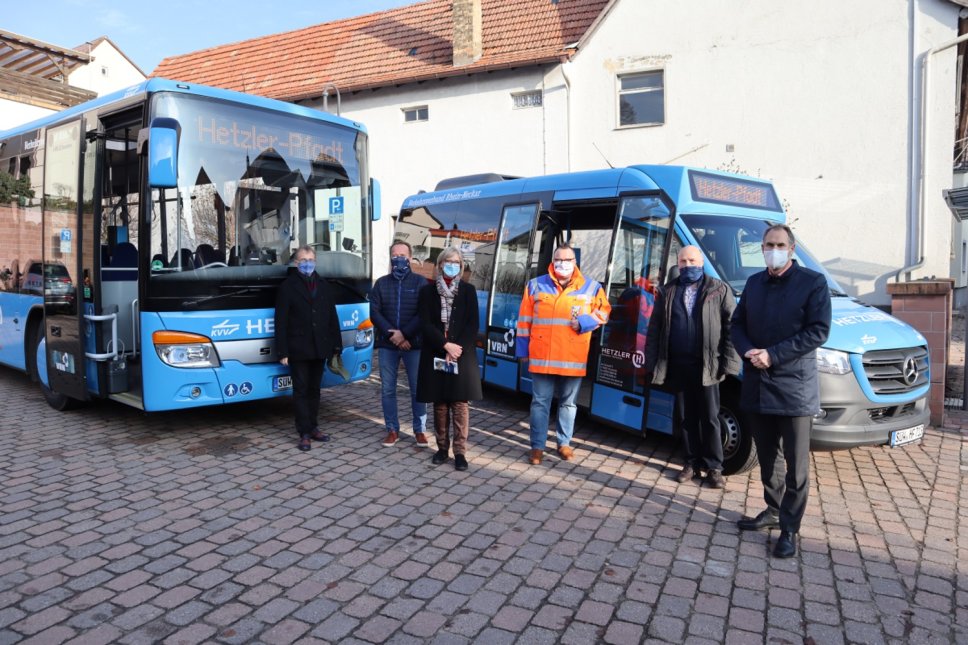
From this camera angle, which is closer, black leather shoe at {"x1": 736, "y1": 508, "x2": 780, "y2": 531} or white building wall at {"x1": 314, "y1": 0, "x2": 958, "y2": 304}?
black leather shoe at {"x1": 736, "y1": 508, "x2": 780, "y2": 531}

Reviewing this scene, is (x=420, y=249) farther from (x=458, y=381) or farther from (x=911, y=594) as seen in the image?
(x=911, y=594)

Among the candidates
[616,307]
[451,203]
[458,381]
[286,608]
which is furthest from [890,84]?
[286,608]

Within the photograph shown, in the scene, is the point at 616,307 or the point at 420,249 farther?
the point at 420,249

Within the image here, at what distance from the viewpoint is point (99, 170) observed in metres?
6.50

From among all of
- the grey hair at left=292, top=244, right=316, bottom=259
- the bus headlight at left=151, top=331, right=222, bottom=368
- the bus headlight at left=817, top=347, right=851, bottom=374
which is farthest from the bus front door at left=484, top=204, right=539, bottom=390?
the bus headlight at left=817, top=347, right=851, bottom=374

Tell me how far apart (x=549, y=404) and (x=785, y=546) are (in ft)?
7.50

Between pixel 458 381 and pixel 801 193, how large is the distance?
40.1 ft

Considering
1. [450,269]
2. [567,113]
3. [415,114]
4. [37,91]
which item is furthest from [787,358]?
[37,91]

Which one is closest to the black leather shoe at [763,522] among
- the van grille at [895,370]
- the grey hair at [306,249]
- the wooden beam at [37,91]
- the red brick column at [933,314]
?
the van grille at [895,370]

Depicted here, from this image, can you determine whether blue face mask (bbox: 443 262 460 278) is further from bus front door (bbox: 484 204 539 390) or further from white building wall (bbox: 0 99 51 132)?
white building wall (bbox: 0 99 51 132)

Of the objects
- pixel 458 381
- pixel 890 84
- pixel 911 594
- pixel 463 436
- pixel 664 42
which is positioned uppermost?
pixel 664 42

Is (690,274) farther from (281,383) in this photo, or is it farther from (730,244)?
(281,383)

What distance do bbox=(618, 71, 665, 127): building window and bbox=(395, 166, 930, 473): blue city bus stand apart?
8984mm

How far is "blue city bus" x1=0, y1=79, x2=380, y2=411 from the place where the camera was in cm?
600
